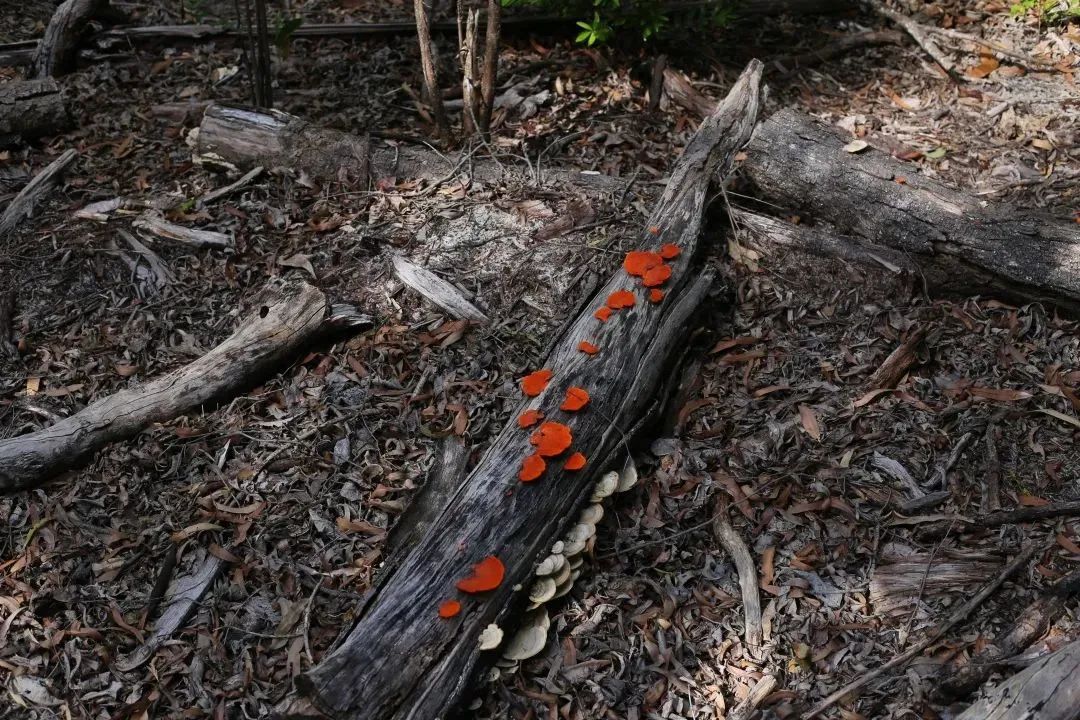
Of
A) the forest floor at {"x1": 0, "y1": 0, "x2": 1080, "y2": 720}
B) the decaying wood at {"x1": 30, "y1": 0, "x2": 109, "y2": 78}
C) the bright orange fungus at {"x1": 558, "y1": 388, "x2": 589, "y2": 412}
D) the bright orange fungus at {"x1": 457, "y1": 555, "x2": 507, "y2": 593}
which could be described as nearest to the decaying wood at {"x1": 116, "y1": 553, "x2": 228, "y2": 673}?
the forest floor at {"x1": 0, "y1": 0, "x2": 1080, "y2": 720}

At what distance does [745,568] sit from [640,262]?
5.17ft

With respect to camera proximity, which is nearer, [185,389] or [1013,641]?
[1013,641]

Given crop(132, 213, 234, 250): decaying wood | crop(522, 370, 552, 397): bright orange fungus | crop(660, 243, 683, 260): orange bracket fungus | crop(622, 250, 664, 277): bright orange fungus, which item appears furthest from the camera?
crop(132, 213, 234, 250): decaying wood

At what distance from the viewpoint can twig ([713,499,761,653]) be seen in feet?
11.1

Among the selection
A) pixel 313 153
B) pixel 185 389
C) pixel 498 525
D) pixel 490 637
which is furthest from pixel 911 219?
pixel 185 389

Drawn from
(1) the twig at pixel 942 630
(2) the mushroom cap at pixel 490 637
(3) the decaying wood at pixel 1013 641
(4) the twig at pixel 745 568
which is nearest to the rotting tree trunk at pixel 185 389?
(2) the mushroom cap at pixel 490 637

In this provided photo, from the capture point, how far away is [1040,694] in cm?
279

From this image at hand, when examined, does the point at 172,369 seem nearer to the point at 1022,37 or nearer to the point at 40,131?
the point at 40,131

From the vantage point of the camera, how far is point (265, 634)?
344cm

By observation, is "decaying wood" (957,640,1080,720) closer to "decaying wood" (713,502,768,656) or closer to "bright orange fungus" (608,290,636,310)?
"decaying wood" (713,502,768,656)

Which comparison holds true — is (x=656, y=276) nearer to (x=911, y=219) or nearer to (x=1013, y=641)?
(x=911, y=219)

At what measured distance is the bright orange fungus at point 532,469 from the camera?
341cm

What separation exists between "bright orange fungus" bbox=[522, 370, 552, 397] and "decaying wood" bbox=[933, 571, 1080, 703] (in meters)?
1.92

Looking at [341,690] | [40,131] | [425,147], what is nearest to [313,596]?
[341,690]
